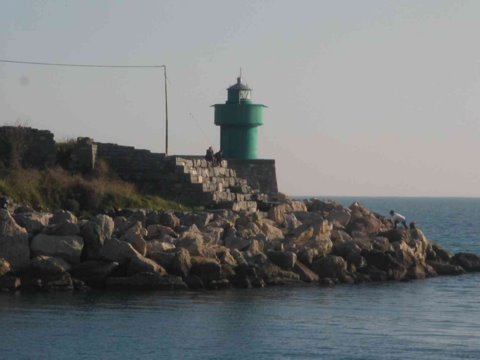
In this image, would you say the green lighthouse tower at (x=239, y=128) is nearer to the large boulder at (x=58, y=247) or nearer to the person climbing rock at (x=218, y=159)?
the person climbing rock at (x=218, y=159)

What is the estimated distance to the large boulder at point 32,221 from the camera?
27.8m

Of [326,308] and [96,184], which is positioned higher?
[96,184]

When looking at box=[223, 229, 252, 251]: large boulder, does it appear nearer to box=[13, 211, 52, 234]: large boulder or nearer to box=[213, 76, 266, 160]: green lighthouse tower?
box=[13, 211, 52, 234]: large boulder

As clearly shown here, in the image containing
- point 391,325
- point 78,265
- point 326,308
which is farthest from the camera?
point 78,265

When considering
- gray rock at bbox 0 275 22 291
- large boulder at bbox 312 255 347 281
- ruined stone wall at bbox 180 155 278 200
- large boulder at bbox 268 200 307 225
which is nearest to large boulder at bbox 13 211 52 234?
gray rock at bbox 0 275 22 291

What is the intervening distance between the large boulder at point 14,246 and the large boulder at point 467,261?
1351 centimetres

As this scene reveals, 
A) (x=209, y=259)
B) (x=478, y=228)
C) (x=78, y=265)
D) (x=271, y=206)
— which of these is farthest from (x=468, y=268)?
(x=478, y=228)

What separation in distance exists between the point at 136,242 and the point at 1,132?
8.53m

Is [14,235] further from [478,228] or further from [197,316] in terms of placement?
[478,228]

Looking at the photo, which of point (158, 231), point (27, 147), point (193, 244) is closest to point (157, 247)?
point (193, 244)

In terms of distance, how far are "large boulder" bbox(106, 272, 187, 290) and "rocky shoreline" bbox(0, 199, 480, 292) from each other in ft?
0.07

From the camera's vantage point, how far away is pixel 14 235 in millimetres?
26734

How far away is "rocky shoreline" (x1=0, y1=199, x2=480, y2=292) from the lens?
87.4ft

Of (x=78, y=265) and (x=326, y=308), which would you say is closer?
(x=326, y=308)
